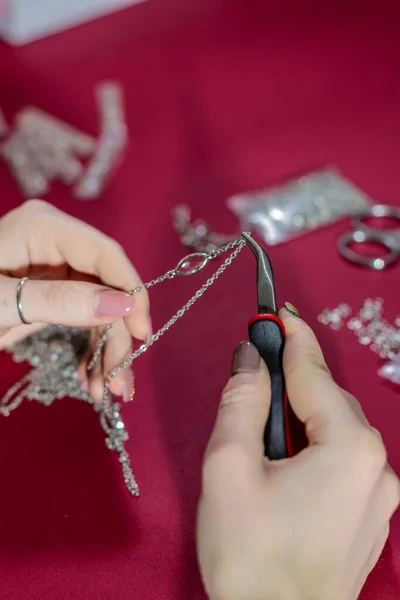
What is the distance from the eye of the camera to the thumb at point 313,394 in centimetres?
54

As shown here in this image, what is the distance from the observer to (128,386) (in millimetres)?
793

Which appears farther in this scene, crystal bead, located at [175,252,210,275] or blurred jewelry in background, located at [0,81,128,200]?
blurred jewelry in background, located at [0,81,128,200]

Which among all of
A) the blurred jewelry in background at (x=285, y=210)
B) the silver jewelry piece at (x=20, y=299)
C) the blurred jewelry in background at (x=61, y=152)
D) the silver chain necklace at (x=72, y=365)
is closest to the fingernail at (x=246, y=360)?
the silver chain necklace at (x=72, y=365)

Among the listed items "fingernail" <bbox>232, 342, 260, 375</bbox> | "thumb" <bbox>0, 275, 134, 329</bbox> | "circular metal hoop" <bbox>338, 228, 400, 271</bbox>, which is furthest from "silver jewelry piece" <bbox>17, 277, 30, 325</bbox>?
"circular metal hoop" <bbox>338, 228, 400, 271</bbox>

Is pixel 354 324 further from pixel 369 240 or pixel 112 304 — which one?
pixel 112 304

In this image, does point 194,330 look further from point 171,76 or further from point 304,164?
point 171,76

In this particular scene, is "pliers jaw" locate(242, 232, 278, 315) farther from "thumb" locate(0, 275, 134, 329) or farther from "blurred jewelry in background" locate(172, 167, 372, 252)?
"blurred jewelry in background" locate(172, 167, 372, 252)

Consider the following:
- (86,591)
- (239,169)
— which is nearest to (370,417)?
(86,591)

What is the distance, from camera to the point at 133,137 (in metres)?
1.26

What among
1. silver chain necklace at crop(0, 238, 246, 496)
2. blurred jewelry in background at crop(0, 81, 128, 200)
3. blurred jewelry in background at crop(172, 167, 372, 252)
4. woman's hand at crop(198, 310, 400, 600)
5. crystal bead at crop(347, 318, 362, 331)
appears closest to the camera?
woman's hand at crop(198, 310, 400, 600)

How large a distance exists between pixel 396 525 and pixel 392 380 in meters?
0.20

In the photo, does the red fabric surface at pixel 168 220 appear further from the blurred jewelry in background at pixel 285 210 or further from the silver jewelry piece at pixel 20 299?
the silver jewelry piece at pixel 20 299

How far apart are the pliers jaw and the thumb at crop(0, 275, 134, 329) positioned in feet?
0.49

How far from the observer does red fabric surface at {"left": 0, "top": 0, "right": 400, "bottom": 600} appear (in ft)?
2.19
